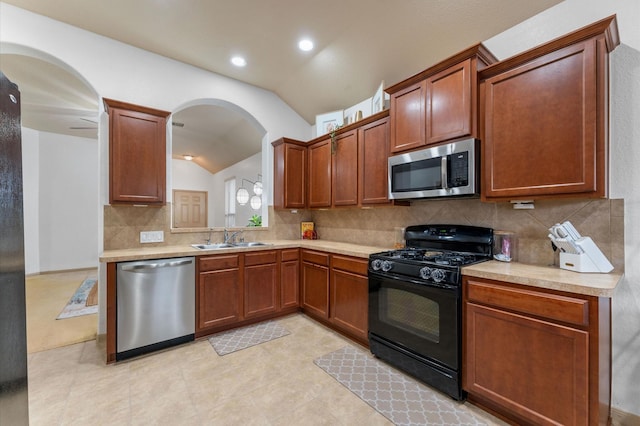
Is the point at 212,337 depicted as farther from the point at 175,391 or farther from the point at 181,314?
the point at 175,391

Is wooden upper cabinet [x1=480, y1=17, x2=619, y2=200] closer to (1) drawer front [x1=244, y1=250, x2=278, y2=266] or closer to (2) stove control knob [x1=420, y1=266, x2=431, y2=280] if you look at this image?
(2) stove control knob [x1=420, y1=266, x2=431, y2=280]

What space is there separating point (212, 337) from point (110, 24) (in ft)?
10.9

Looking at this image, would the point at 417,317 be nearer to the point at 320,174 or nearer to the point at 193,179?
the point at 320,174

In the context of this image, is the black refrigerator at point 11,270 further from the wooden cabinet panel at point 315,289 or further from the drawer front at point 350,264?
the wooden cabinet panel at point 315,289

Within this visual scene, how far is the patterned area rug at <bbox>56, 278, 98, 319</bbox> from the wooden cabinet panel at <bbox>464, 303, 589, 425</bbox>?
A: 14.5 ft

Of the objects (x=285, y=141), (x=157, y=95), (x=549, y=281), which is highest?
(x=157, y=95)

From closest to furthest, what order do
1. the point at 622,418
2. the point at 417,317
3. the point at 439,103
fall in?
the point at 622,418
the point at 417,317
the point at 439,103

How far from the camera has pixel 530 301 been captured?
1602 millimetres

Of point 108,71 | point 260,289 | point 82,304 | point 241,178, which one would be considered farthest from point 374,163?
point 241,178

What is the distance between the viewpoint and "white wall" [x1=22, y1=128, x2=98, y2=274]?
5.53m

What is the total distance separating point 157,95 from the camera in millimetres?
3219

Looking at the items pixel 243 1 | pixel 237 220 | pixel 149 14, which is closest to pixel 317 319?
pixel 243 1

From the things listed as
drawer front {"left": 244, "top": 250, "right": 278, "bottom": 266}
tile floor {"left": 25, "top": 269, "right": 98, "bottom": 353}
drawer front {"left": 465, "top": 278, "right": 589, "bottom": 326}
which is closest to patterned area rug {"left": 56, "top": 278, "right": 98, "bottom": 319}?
tile floor {"left": 25, "top": 269, "right": 98, "bottom": 353}

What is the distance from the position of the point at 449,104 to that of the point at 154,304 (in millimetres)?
3134
